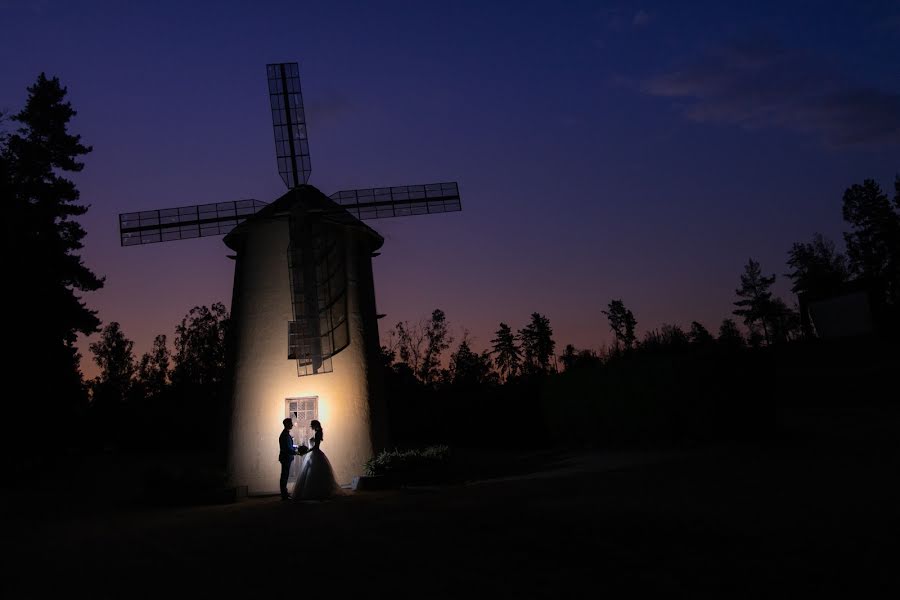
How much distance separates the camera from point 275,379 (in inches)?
626

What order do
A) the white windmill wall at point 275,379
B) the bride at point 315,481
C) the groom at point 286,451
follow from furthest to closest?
the white windmill wall at point 275,379 → the groom at point 286,451 → the bride at point 315,481

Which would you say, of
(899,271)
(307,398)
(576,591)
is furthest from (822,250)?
(576,591)

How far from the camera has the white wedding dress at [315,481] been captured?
42.6ft

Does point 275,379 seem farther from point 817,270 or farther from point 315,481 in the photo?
point 817,270

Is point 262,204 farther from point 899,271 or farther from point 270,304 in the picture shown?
point 899,271

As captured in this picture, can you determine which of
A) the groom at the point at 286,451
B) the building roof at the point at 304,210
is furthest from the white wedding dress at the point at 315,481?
the building roof at the point at 304,210

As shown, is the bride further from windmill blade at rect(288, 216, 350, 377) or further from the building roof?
the building roof

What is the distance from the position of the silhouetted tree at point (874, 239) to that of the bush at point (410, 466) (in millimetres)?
64546

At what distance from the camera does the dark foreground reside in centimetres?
562

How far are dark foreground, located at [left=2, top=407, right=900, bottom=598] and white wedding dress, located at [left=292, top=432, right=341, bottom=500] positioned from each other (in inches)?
24.0

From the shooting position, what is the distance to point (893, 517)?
276 inches

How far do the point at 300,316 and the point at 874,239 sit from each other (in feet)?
244

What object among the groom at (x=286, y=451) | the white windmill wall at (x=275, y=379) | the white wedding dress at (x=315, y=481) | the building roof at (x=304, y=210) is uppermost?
the building roof at (x=304, y=210)

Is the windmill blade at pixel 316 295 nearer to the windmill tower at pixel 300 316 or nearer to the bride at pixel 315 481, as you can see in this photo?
the windmill tower at pixel 300 316
